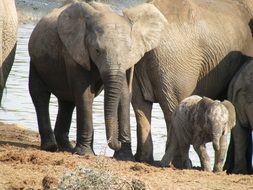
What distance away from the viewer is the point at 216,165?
1130 centimetres

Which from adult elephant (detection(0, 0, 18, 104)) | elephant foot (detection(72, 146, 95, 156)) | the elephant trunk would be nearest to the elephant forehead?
the elephant trunk

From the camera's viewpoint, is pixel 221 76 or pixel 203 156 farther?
pixel 221 76

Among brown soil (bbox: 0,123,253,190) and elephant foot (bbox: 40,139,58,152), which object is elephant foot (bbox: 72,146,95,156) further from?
elephant foot (bbox: 40,139,58,152)

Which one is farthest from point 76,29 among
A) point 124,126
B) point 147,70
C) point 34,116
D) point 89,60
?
point 34,116

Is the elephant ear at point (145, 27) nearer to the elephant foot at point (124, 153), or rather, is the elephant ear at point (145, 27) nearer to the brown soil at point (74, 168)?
the elephant foot at point (124, 153)

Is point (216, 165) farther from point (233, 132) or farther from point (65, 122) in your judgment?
point (65, 122)

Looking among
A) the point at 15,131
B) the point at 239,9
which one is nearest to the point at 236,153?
the point at 239,9

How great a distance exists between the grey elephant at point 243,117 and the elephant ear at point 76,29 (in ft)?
5.55

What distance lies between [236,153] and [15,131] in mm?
3258

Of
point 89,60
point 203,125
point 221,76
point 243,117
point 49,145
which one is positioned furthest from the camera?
point 221,76

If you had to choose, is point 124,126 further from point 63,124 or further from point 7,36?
point 7,36

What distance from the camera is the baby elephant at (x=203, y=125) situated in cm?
1099

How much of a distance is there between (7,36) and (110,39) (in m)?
1.16

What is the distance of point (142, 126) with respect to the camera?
12477 mm
